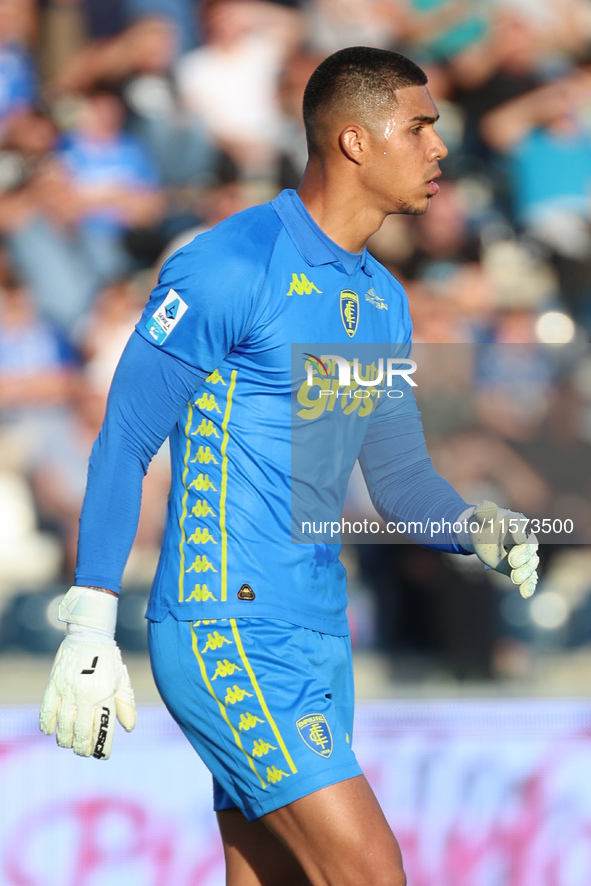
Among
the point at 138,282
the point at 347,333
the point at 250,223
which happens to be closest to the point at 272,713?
the point at 347,333

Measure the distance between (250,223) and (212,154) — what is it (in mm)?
2697

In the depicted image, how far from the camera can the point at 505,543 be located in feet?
7.00

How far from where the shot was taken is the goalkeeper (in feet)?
6.19

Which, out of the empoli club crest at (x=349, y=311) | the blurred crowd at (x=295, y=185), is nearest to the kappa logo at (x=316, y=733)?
the empoli club crest at (x=349, y=311)

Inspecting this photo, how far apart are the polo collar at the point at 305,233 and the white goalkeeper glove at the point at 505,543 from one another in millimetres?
601

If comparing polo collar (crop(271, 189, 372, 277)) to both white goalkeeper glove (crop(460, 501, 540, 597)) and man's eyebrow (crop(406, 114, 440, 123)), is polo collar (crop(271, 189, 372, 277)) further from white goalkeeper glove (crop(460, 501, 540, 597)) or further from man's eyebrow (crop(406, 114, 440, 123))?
Answer: white goalkeeper glove (crop(460, 501, 540, 597))

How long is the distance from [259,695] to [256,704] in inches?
0.7

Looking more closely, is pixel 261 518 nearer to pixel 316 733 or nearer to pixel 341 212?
pixel 316 733

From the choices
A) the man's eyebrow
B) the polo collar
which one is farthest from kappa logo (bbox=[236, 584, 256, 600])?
the man's eyebrow

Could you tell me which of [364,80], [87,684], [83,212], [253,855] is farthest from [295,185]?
[87,684]

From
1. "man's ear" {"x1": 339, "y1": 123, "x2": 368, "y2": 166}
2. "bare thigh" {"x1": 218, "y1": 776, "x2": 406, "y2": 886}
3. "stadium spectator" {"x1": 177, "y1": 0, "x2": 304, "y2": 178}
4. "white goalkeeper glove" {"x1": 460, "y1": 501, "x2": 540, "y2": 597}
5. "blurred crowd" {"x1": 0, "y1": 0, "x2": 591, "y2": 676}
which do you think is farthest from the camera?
"stadium spectator" {"x1": 177, "y1": 0, "x2": 304, "y2": 178}

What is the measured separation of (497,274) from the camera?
470cm

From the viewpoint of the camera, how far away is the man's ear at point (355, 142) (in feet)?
7.33

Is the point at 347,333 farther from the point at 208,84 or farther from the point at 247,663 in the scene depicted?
the point at 208,84
